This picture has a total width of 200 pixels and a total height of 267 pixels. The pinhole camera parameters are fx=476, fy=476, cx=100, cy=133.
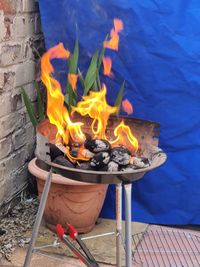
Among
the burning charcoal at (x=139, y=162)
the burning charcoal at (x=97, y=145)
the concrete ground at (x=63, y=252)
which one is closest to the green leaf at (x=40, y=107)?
the concrete ground at (x=63, y=252)

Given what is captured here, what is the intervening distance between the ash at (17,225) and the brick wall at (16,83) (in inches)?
5.6

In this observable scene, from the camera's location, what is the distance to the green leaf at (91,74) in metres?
3.11

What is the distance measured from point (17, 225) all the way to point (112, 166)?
4.61 feet

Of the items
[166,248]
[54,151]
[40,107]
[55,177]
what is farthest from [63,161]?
[166,248]

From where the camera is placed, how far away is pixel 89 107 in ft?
8.08

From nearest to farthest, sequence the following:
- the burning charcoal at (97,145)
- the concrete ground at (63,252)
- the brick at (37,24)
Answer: the burning charcoal at (97,145) → the concrete ground at (63,252) → the brick at (37,24)

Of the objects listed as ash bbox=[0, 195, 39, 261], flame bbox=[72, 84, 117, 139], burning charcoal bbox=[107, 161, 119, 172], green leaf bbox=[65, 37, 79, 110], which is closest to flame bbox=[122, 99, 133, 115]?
green leaf bbox=[65, 37, 79, 110]

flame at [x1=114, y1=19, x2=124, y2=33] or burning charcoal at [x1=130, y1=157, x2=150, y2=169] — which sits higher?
flame at [x1=114, y1=19, x2=124, y2=33]

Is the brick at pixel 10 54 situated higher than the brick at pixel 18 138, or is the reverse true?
the brick at pixel 10 54

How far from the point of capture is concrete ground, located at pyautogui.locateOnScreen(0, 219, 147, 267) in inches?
112

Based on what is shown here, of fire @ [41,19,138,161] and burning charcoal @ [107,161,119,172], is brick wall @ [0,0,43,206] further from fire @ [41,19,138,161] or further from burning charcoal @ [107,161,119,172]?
burning charcoal @ [107,161,119,172]

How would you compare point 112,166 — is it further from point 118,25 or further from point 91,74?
point 118,25

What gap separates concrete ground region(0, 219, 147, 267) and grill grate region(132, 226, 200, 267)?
11cm

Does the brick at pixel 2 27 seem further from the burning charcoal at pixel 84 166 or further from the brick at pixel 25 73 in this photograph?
the burning charcoal at pixel 84 166
